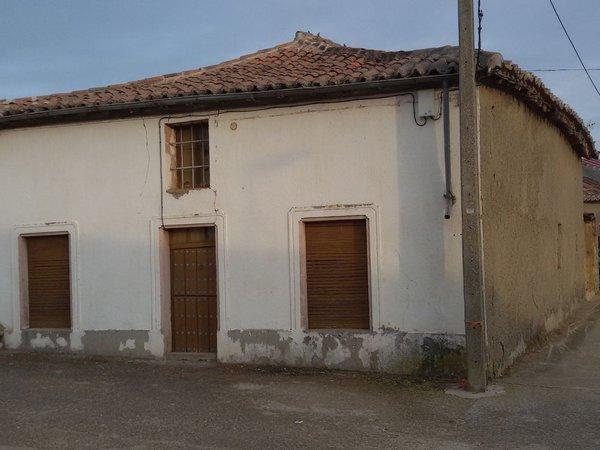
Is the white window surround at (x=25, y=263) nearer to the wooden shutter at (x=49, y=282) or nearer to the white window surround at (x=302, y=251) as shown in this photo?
the wooden shutter at (x=49, y=282)

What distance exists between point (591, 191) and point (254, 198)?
15874 millimetres

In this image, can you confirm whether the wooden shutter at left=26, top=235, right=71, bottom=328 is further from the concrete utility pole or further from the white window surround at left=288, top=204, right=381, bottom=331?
the concrete utility pole

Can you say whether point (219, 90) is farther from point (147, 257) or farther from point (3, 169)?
point (3, 169)

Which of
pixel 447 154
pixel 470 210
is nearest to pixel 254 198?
pixel 447 154

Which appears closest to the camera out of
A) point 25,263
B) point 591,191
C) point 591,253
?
point 25,263

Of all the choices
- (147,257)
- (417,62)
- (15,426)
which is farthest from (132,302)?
(417,62)

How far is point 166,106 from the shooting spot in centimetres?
1058

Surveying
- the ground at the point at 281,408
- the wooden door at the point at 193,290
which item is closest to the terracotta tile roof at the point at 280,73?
the wooden door at the point at 193,290

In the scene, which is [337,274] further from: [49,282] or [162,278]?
[49,282]

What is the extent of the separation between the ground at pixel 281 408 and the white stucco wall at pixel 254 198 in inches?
42.6

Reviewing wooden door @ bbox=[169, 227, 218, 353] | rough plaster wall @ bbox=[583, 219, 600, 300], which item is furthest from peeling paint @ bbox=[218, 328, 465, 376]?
rough plaster wall @ bbox=[583, 219, 600, 300]

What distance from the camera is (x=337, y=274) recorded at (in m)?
9.98

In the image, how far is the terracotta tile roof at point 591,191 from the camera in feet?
72.5

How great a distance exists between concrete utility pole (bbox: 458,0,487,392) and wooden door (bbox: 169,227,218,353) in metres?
4.03
